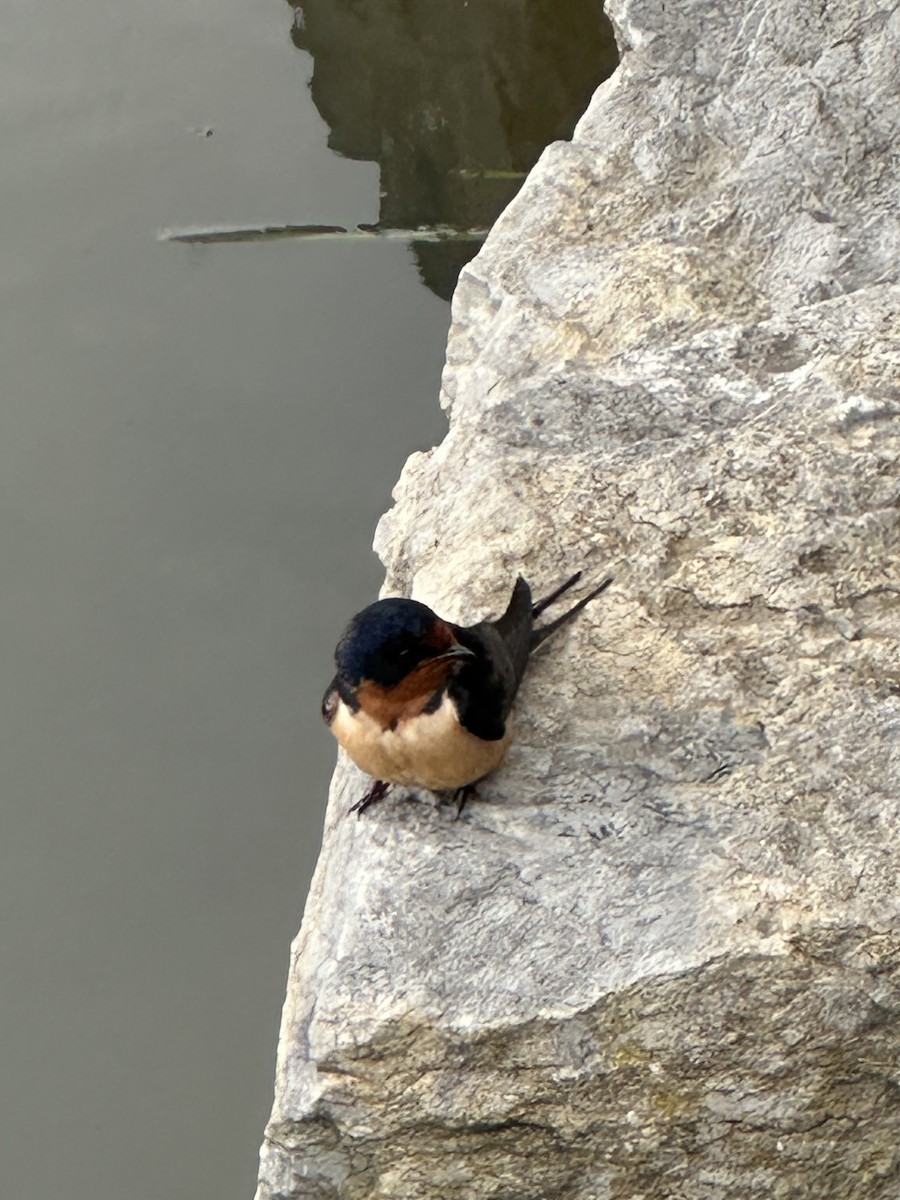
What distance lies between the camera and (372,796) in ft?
13.6

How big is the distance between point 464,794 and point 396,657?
0.41 metres

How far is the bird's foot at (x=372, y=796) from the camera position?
162 inches

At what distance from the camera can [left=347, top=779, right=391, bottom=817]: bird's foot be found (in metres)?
4.12

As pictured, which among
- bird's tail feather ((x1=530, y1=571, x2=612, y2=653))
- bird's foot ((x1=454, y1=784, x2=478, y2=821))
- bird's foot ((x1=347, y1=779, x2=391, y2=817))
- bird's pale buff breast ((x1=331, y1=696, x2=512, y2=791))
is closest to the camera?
bird's pale buff breast ((x1=331, y1=696, x2=512, y2=791))

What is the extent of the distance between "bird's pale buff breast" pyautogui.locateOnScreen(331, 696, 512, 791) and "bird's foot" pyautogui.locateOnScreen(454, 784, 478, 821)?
51 mm

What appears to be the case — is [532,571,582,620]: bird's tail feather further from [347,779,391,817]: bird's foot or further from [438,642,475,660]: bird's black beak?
[347,779,391,817]: bird's foot

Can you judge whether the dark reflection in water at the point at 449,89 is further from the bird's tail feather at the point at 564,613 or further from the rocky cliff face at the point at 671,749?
the bird's tail feather at the point at 564,613

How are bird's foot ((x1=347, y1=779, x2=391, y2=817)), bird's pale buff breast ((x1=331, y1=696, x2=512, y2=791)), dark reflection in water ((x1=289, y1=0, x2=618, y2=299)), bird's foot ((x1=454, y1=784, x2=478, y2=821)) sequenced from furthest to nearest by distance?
dark reflection in water ((x1=289, y1=0, x2=618, y2=299)) < bird's foot ((x1=347, y1=779, x2=391, y2=817)) < bird's foot ((x1=454, y1=784, x2=478, y2=821)) < bird's pale buff breast ((x1=331, y1=696, x2=512, y2=791))

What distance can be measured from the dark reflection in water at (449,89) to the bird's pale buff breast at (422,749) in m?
4.07

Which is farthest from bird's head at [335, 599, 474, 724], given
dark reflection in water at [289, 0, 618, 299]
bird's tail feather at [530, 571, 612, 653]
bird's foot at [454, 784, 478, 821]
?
dark reflection in water at [289, 0, 618, 299]

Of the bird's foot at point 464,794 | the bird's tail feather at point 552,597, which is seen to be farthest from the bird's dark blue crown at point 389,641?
the bird's tail feather at point 552,597

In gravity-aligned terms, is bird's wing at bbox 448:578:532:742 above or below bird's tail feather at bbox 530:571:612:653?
below

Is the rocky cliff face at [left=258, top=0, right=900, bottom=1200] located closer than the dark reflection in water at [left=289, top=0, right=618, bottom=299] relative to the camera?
Yes

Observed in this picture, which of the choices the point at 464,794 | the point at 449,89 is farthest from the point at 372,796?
the point at 449,89
